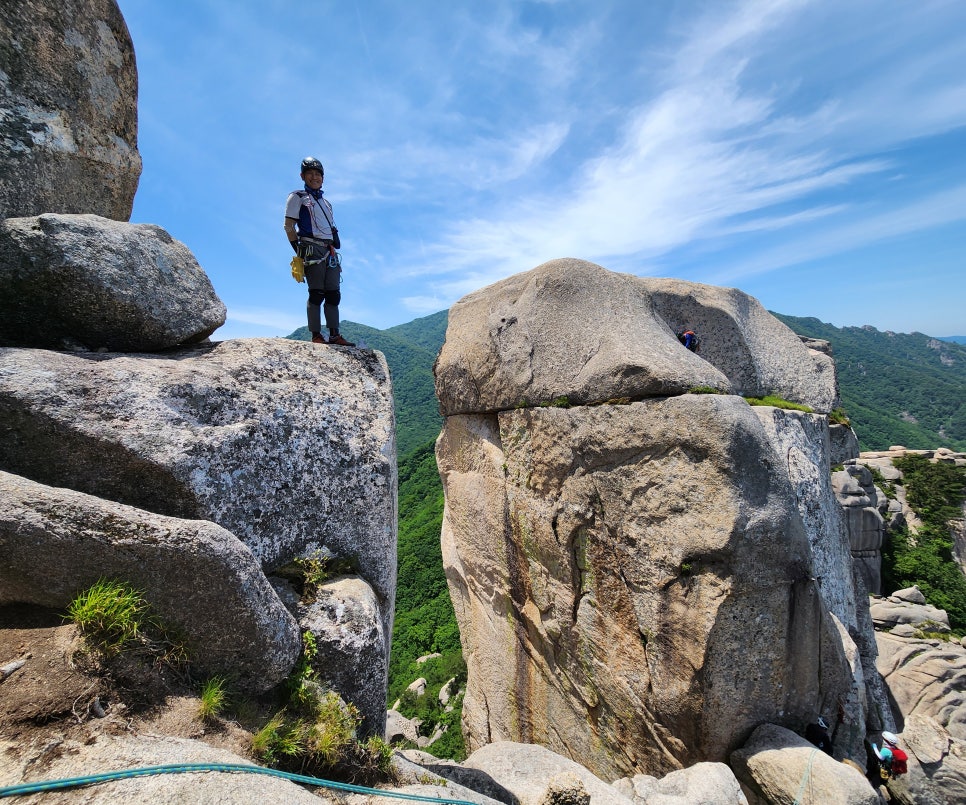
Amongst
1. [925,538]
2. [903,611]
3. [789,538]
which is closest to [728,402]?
[789,538]

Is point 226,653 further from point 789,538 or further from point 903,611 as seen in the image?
point 903,611

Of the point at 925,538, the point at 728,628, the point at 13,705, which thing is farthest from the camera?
the point at 925,538

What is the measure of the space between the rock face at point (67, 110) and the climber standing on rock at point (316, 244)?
1604 mm

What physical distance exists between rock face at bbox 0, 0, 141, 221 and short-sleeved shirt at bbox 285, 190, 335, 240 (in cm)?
154

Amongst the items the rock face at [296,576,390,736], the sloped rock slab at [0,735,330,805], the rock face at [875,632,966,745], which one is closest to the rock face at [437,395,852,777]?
the rock face at [296,576,390,736]

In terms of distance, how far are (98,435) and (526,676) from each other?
7534mm

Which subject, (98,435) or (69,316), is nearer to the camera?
(98,435)

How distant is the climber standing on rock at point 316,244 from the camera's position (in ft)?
17.9

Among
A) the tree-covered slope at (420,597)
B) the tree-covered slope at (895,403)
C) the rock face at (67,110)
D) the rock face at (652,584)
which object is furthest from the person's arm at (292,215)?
the tree-covered slope at (895,403)

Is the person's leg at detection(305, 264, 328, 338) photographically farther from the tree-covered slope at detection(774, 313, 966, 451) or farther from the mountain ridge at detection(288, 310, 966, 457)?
the tree-covered slope at detection(774, 313, 966, 451)

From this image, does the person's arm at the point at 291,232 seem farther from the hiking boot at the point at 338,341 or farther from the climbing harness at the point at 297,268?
the hiking boot at the point at 338,341

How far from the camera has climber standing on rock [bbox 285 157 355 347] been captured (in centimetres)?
545

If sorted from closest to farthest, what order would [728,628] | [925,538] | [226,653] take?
1. [226,653]
2. [728,628]
3. [925,538]

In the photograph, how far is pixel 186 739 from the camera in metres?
2.53
